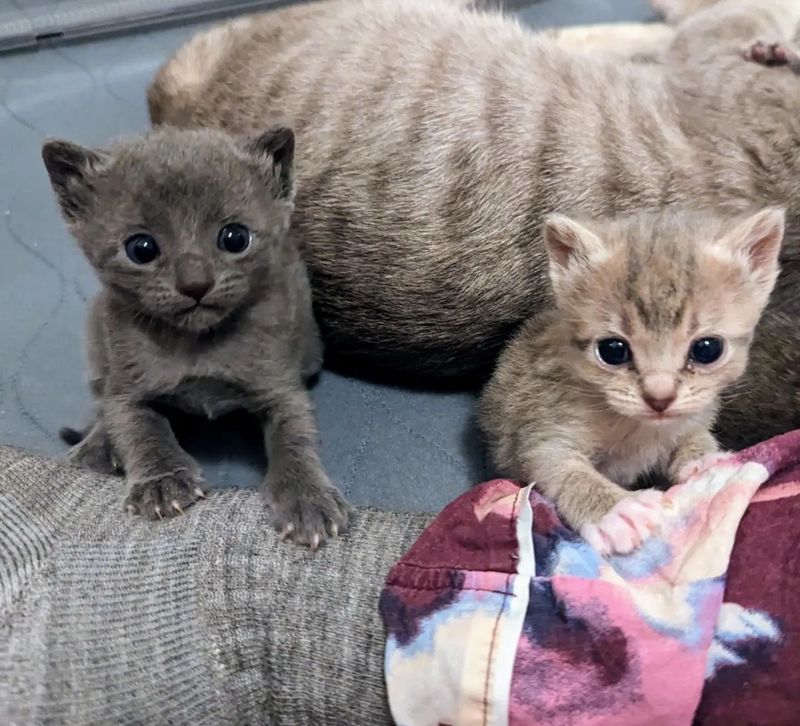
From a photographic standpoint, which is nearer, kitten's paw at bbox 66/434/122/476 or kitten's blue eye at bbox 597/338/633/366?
kitten's blue eye at bbox 597/338/633/366

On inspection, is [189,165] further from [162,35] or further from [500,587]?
[162,35]

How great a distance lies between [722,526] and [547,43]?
3.05 ft

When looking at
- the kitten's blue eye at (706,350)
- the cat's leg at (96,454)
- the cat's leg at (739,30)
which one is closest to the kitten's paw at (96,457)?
the cat's leg at (96,454)

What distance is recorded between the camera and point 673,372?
102 cm

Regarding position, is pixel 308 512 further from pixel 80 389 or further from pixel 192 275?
pixel 80 389

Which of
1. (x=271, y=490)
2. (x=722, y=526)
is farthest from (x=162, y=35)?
(x=722, y=526)

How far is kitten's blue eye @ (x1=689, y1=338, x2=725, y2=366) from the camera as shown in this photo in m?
1.03

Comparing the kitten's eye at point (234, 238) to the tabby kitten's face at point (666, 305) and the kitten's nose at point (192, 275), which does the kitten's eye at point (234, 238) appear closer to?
the kitten's nose at point (192, 275)

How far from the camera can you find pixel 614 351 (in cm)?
106

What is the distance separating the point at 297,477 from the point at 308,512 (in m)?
0.08

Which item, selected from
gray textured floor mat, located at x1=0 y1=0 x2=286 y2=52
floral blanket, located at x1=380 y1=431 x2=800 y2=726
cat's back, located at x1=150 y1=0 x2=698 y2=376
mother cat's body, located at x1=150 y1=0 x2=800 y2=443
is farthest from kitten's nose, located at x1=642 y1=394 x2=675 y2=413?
gray textured floor mat, located at x1=0 y1=0 x2=286 y2=52

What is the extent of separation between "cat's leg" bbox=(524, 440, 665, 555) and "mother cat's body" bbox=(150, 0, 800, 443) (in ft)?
0.82

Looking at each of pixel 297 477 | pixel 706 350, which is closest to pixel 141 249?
pixel 297 477

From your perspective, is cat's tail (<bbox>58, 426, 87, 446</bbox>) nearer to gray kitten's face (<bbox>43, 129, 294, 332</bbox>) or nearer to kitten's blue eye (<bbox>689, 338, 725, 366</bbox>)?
gray kitten's face (<bbox>43, 129, 294, 332</bbox>)
